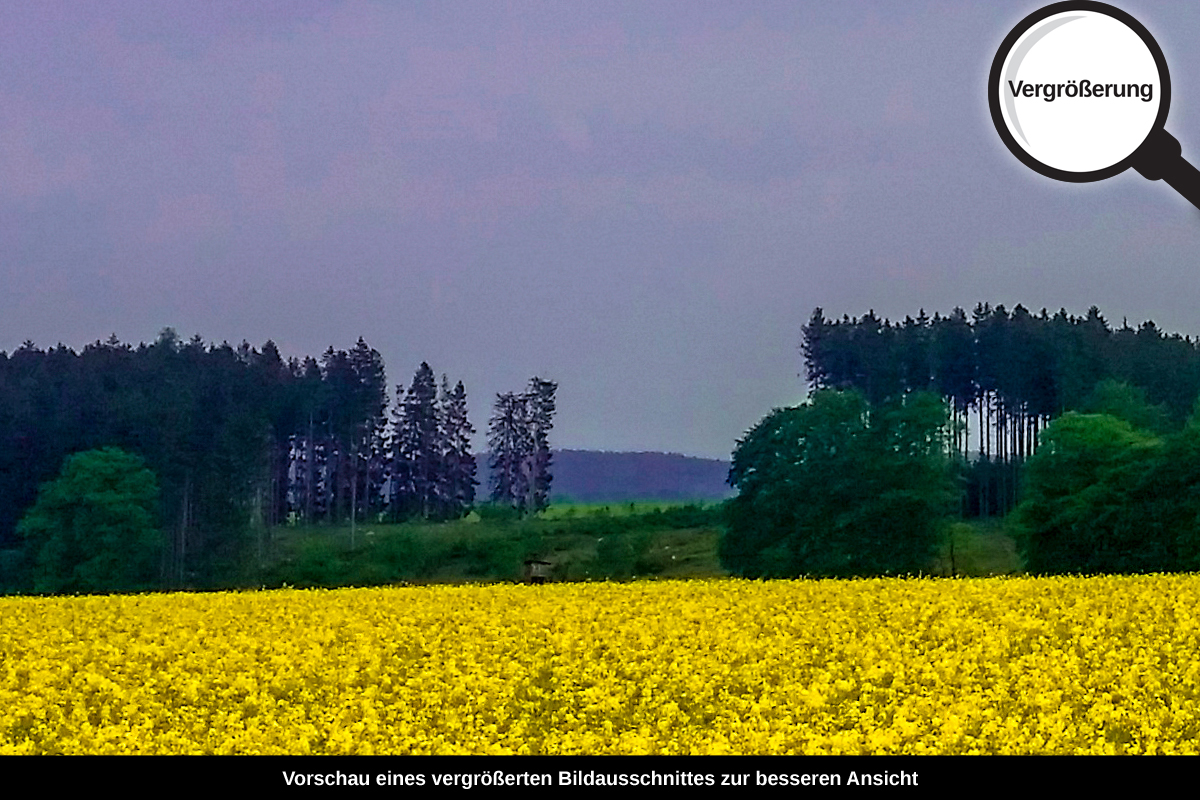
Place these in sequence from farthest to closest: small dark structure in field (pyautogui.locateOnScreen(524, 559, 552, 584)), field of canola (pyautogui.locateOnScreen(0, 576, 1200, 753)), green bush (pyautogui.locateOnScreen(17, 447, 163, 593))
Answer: green bush (pyautogui.locateOnScreen(17, 447, 163, 593)) → small dark structure in field (pyautogui.locateOnScreen(524, 559, 552, 584)) → field of canola (pyautogui.locateOnScreen(0, 576, 1200, 753))

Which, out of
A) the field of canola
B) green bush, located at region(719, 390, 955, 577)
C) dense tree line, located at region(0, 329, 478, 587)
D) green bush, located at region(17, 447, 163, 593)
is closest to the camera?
the field of canola

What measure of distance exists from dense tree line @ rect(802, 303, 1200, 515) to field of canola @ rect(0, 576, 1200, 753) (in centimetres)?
1010

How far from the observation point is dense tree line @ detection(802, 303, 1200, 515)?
93.7ft

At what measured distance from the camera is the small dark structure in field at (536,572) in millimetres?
24250

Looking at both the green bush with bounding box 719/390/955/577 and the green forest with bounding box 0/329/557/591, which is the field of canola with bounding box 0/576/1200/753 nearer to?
the green forest with bounding box 0/329/557/591

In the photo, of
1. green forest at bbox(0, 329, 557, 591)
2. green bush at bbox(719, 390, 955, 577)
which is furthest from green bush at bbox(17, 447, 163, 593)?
green bush at bbox(719, 390, 955, 577)

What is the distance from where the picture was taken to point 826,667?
1247cm

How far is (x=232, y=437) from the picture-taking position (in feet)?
112

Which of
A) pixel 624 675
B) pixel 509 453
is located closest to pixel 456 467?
pixel 509 453

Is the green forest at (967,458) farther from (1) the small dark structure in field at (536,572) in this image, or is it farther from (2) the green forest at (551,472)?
(1) the small dark structure in field at (536,572)

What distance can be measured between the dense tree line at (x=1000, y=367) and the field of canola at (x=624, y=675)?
397 inches

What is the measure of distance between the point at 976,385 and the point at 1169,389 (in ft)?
31.0

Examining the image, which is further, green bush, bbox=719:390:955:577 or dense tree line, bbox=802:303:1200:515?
green bush, bbox=719:390:955:577

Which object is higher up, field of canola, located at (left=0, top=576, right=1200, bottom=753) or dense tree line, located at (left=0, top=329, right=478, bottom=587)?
dense tree line, located at (left=0, top=329, right=478, bottom=587)
